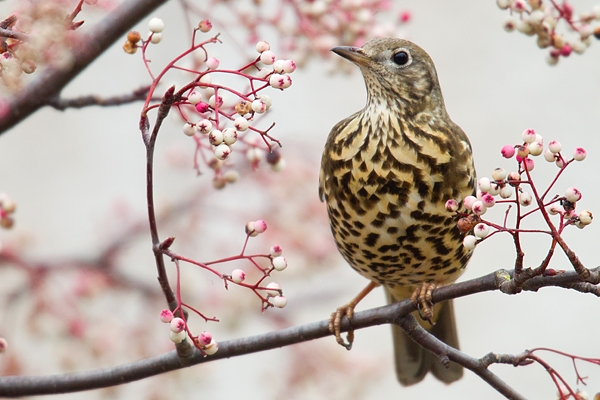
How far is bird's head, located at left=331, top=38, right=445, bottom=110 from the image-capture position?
238 centimetres

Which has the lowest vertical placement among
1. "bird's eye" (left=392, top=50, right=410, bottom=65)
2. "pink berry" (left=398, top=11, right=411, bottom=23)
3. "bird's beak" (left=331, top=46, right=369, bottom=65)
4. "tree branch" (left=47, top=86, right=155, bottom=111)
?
"tree branch" (left=47, top=86, right=155, bottom=111)

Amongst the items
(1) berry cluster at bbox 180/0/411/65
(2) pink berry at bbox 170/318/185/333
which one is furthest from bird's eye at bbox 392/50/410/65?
(2) pink berry at bbox 170/318/185/333

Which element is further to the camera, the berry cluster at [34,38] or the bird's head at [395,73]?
the bird's head at [395,73]

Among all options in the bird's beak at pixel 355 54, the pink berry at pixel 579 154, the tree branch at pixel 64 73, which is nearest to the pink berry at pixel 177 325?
the tree branch at pixel 64 73

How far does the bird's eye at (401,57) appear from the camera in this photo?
7.90 ft

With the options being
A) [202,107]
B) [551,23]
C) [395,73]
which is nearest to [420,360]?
[395,73]

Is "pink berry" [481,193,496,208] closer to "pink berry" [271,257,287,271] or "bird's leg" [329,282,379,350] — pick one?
"pink berry" [271,257,287,271]

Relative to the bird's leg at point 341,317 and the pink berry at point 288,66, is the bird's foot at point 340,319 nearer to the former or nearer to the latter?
the bird's leg at point 341,317

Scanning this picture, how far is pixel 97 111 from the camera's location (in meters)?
5.24

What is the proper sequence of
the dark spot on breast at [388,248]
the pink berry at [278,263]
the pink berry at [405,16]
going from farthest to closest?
1. the pink berry at [405,16]
2. the dark spot on breast at [388,248]
3. the pink berry at [278,263]

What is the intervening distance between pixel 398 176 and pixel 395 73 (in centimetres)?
35

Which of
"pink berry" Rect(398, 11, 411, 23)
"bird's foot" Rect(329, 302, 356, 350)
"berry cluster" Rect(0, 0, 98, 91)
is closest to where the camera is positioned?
"berry cluster" Rect(0, 0, 98, 91)

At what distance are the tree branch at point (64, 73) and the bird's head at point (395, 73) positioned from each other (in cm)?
68

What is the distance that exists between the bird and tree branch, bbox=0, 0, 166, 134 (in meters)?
0.54
